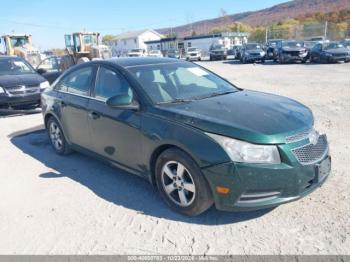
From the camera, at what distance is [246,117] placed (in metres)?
3.33

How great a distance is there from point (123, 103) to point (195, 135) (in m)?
1.03

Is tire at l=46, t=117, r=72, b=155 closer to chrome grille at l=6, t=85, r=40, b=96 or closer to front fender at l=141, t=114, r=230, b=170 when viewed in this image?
front fender at l=141, t=114, r=230, b=170

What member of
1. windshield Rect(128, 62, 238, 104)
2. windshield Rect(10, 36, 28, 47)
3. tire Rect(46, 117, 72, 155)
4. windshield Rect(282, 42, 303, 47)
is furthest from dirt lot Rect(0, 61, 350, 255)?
windshield Rect(10, 36, 28, 47)

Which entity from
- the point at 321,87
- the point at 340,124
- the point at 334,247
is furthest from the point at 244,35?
the point at 334,247

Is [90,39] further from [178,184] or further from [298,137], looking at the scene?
[298,137]

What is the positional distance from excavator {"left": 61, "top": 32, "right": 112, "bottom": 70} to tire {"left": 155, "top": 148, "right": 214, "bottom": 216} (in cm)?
1965

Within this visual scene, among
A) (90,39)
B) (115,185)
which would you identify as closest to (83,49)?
(90,39)

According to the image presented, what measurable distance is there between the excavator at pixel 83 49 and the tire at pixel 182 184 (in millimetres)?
19648

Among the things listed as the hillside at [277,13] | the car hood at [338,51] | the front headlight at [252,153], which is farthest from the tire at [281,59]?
the hillside at [277,13]

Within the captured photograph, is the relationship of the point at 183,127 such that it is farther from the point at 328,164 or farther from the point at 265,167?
the point at 328,164

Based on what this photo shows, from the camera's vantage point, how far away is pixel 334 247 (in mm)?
2873

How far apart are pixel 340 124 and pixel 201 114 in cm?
438

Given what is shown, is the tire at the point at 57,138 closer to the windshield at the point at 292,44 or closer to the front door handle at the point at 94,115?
the front door handle at the point at 94,115

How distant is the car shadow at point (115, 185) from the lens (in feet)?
11.4
